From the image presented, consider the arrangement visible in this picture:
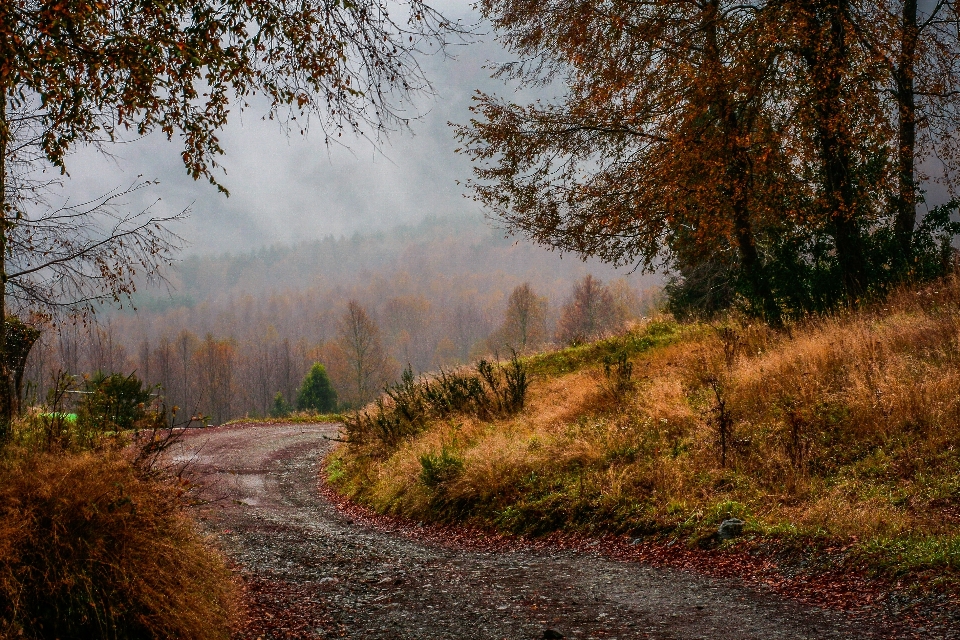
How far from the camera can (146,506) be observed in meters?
3.76

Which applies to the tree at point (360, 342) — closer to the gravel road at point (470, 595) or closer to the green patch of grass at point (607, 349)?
the green patch of grass at point (607, 349)

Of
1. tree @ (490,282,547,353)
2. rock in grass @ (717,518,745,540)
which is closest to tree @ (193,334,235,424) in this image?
tree @ (490,282,547,353)

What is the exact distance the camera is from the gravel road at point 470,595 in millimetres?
4078

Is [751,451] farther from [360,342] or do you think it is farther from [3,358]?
[360,342]

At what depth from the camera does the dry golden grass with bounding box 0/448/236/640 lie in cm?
314

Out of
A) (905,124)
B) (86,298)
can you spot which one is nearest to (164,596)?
(86,298)

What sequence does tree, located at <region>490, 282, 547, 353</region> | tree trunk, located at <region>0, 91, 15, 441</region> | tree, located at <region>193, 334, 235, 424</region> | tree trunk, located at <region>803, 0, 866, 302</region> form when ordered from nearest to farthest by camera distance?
tree trunk, located at <region>0, 91, 15, 441</region> < tree trunk, located at <region>803, 0, 866, 302</region> < tree, located at <region>490, 282, 547, 353</region> < tree, located at <region>193, 334, 235, 424</region>

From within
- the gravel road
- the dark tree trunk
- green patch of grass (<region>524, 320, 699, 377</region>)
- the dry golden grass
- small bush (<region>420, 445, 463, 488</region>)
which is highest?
the dark tree trunk

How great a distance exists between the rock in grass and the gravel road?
74 cm

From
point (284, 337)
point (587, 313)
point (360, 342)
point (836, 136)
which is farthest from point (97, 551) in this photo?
point (284, 337)

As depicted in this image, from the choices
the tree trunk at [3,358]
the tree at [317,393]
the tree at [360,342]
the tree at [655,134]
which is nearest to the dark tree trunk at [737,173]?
the tree at [655,134]

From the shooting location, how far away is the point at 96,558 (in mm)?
3354

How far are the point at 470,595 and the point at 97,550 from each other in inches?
110

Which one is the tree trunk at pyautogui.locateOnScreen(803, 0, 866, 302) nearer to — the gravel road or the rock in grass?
the rock in grass
